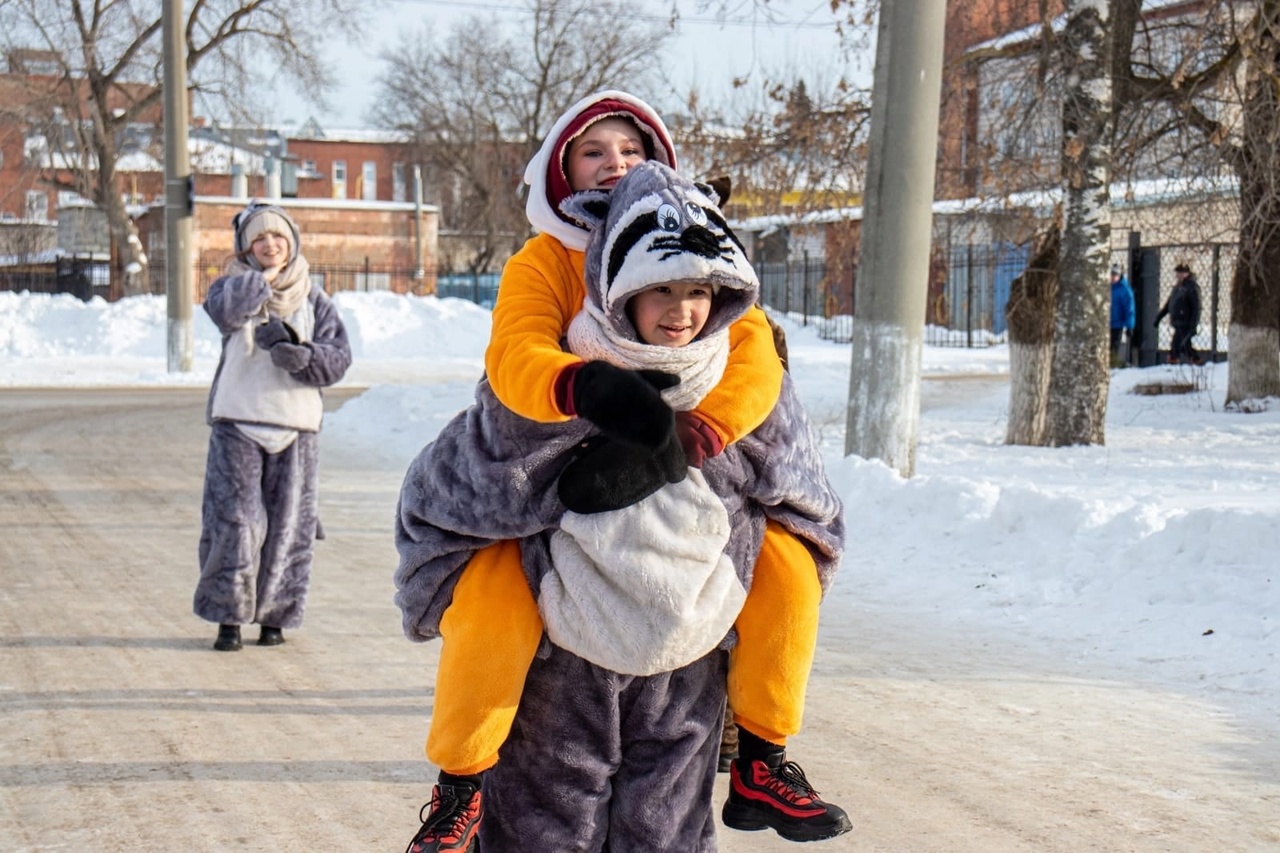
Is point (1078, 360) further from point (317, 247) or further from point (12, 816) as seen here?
point (317, 247)

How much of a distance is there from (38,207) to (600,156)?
243ft

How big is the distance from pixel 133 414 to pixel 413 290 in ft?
93.5

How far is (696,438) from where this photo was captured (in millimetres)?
2662

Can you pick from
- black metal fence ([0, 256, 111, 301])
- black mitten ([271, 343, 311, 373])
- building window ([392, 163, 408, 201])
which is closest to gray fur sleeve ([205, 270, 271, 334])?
black mitten ([271, 343, 311, 373])

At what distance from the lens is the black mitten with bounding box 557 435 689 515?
2605mm

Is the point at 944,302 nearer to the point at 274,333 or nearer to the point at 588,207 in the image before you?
the point at 274,333

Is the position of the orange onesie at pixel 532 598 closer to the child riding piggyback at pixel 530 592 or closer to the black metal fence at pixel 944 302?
the child riding piggyback at pixel 530 592

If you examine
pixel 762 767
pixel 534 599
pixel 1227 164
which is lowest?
pixel 762 767

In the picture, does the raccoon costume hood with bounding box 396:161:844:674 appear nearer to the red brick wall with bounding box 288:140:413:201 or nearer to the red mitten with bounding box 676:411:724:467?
the red mitten with bounding box 676:411:724:467

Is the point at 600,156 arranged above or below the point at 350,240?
below

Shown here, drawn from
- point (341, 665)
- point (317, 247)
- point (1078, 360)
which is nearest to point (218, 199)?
point (317, 247)

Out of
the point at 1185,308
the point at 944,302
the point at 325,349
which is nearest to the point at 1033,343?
the point at 1185,308

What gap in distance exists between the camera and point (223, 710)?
5.74 m

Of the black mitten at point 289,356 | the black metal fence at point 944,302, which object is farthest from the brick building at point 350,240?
the black mitten at point 289,356
